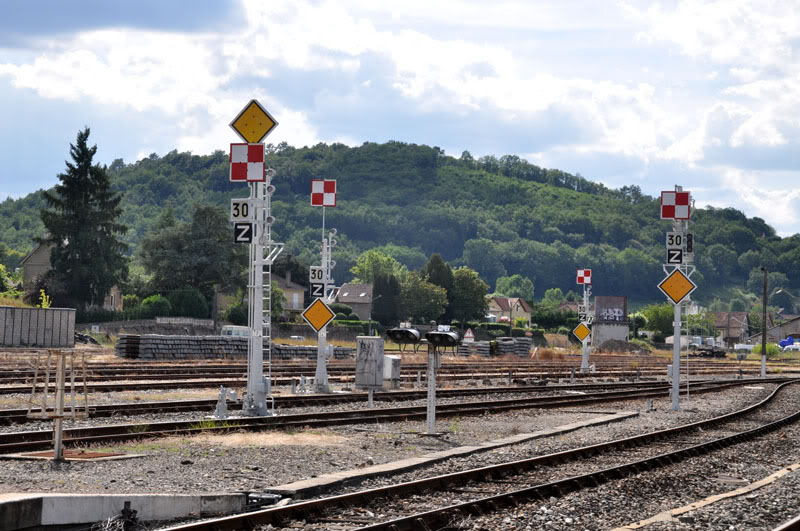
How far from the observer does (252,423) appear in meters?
17.6

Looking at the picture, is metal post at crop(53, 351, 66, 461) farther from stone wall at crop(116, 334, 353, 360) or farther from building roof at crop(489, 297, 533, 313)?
building roof at crop(489, 297, 533, 313)

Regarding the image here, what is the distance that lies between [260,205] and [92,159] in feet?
209

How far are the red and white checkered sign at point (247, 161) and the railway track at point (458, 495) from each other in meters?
8.07

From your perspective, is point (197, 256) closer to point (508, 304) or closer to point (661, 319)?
point (661, 319)

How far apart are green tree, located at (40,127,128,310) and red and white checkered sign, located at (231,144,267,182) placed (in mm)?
57332

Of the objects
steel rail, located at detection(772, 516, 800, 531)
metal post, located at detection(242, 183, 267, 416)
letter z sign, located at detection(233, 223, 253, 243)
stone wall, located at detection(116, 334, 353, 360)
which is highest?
letter z sign, located at detection(233, 223, 253, 243)

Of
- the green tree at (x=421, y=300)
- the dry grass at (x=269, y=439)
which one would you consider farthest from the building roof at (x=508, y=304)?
the dry grass at (x=269, y=439)

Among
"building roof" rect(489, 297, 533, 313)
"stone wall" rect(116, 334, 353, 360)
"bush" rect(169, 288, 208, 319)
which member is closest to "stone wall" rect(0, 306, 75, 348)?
"stone wall" rect(116, 334, 353, 360)

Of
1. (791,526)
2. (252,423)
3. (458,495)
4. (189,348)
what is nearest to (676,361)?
(252,423)

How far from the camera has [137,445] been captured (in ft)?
47.5

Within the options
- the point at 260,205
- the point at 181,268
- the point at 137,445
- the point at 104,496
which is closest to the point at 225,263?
the point at 181,268

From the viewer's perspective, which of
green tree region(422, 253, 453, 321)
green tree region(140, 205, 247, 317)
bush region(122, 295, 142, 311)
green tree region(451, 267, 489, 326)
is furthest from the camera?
green tree region(451, 267, 489, 326)

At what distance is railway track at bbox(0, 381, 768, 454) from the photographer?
14500 millimetres

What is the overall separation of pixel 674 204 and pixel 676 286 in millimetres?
2049
